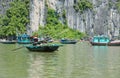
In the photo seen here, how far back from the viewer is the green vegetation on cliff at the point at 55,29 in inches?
3214

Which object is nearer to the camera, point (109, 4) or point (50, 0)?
point (50, 0)

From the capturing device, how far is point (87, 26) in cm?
9306

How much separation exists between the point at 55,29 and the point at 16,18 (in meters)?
8.80

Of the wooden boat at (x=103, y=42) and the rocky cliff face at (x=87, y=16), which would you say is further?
the rocky cliff face at (x=87, y=16)

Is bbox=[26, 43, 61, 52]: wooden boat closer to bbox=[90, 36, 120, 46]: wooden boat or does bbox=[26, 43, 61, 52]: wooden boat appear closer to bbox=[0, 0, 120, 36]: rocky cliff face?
bbox=[90, 36, 120, 46]: wooden boat

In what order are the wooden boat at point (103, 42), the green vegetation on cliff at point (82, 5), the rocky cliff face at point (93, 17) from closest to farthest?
the wooden boat at point (103, 42), the rocky cliff face at point (93, 17), the green vegetation on cliff at point (82, 5)

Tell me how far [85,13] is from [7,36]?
72.7 ft

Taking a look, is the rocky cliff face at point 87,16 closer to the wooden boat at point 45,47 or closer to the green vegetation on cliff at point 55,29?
the green vegetation on cliff at point 55,29

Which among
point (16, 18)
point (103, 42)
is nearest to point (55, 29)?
point (16, 18)

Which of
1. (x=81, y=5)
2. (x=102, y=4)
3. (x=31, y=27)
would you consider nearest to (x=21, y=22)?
(x=31, y=27)

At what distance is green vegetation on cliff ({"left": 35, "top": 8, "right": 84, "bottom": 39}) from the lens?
81.6 meters

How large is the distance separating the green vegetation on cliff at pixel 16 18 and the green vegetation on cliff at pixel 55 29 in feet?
12.7

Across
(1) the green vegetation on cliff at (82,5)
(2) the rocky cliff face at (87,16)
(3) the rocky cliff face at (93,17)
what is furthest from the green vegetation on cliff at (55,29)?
(1) the green vegetation on cliff at (82,5)

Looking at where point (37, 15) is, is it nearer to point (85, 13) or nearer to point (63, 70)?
point (85, 13)
